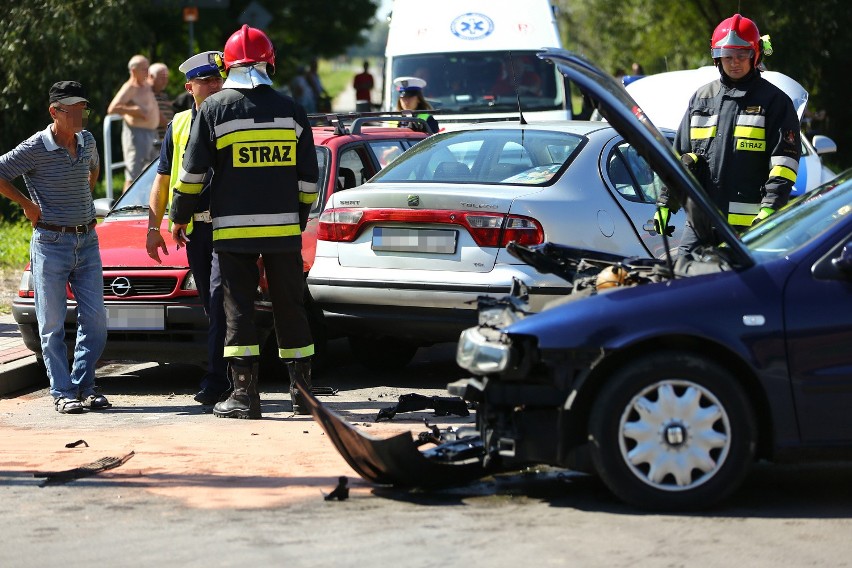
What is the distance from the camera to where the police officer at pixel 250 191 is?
758cm

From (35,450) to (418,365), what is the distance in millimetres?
3472

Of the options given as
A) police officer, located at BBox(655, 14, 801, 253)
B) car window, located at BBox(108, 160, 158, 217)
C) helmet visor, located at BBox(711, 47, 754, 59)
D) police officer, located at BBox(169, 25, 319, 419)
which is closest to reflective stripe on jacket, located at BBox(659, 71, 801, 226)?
police officer, located at BBox(655, 14, 801, 253)

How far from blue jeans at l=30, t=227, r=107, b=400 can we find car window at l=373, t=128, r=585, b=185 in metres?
1.78

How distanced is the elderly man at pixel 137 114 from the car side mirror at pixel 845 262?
11.1 meters

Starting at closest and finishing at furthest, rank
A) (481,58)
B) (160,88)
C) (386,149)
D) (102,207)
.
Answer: (102,207) → (386,149) → (160,88) → (481,58)

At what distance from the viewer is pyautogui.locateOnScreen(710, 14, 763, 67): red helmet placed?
25.1ft

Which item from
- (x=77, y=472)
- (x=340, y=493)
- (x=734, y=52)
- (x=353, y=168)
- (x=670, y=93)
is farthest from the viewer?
(x=670, y=93)

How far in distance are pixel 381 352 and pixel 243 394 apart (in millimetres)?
1933

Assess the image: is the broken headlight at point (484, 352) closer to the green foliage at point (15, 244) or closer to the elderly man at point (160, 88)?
the green foliage at point (15, 244)

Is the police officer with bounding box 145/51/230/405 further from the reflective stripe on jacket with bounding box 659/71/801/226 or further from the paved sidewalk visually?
the reflective stripe on jacket with bounding box 659/71/801/226

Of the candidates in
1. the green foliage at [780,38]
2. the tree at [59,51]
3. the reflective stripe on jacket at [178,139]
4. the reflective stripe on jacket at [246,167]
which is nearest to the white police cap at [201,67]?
the reflective stripe on jacket at [178,139]

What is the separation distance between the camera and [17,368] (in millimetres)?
9242

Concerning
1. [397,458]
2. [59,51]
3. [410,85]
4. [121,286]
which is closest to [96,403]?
[121,286]

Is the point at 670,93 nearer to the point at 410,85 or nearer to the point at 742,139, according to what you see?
the point at 410,85
